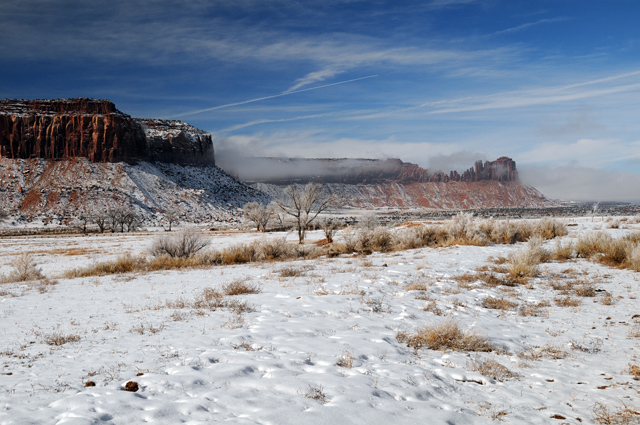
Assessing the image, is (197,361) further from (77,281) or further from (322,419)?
(77,281)

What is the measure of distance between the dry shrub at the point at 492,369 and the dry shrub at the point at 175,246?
13.4 meters

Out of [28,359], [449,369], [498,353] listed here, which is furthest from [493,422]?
[28,359]

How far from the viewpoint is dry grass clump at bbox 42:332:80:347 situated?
4691mm

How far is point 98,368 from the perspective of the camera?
3.82 m

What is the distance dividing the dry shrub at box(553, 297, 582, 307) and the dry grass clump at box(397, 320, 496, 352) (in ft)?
10.3

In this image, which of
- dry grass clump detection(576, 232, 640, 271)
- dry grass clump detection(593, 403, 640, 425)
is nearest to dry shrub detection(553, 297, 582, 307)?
dry grass clump detection(593, 403, 640, 425)

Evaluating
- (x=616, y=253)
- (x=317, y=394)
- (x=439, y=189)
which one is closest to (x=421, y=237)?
(x=616, y=253)

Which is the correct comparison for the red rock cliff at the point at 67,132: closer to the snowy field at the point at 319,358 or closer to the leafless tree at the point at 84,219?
the leafless tree at the point at 84,219

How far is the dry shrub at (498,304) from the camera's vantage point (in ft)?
22.4

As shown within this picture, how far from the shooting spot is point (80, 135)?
337ft

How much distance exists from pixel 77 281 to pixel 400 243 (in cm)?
1314

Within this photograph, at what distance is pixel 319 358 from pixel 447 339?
73.3 inches

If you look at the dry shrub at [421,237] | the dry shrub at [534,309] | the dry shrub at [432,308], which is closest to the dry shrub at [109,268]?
the dry shrub at [432,308]

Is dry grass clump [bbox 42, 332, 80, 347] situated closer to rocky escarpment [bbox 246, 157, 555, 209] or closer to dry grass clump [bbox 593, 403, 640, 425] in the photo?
dry grass clump [bbox 593, 403, 640, 425]
